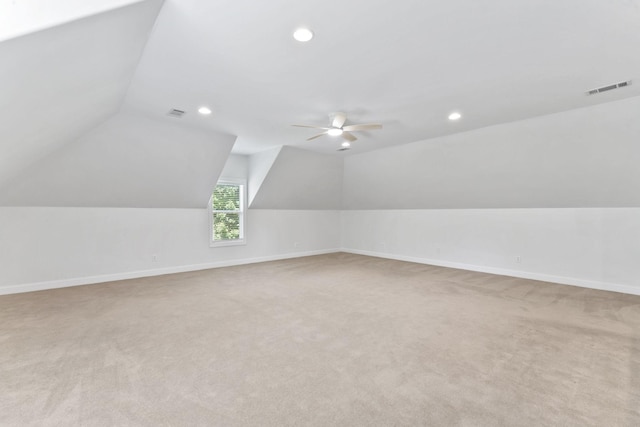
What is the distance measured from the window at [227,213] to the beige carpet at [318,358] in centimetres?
221

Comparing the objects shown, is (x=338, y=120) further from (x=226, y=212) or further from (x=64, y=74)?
(x=226, y=212)

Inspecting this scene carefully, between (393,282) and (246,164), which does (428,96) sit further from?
(246,164)

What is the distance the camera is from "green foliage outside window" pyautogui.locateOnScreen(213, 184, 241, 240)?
6.60 meters

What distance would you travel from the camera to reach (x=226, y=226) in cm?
678

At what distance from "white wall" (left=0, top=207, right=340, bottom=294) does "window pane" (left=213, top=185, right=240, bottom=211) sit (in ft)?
1.33

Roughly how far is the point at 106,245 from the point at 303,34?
5.13 meters

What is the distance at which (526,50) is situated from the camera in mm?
2518

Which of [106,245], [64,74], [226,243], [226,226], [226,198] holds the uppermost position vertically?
[64,74]

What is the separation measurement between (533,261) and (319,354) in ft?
16.4

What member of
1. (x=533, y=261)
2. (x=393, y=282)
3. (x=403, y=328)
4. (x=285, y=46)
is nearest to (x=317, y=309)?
(x=403, y=328)

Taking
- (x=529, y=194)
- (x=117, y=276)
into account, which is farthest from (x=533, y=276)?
(x=117, y=276)

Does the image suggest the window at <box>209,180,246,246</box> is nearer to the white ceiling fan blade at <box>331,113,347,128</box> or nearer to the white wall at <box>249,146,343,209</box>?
the white wall at <box>249,146,343,209</box>

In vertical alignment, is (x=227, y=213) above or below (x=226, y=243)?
above

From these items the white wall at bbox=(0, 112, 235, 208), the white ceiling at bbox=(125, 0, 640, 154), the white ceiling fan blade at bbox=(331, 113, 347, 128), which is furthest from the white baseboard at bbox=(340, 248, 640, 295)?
the white wall at bbox=(0, 112, 235, 208)
